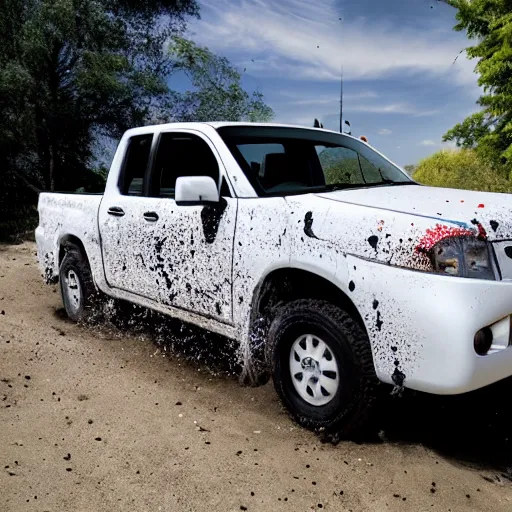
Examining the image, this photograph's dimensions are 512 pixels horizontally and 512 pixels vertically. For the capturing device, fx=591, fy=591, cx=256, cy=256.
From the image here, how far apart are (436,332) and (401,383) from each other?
35 cm

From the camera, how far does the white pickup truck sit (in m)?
2.83

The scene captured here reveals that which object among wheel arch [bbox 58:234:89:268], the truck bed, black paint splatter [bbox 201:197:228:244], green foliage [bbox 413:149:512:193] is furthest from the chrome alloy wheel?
green foliage [bbox 413:149:512:193]

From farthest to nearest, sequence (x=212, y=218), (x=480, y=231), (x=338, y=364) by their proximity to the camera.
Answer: (x=212, y=218) < (x=338, y=364) < (x=480, y=231)

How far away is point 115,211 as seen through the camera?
16.5 feet

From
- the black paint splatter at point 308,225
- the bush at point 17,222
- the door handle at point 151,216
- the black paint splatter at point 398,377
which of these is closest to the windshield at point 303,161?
the black paint splatter at point 308,225

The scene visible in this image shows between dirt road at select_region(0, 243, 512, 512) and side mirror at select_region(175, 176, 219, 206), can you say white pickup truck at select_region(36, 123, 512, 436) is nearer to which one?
side mirror at select_region(175, 176, 219, 206)

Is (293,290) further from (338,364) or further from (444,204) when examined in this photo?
(444,204)

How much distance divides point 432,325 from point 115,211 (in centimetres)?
311

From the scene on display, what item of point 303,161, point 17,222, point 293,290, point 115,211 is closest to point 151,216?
point 115,211

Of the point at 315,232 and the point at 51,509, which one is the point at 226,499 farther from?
the point at 315,232

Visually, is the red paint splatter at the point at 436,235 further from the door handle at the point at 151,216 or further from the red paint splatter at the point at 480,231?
the door handle at the point at 151,216

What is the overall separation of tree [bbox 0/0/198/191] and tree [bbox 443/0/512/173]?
29.4 feet

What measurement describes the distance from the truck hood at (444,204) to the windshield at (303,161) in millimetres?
398

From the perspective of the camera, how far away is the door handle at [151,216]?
4.48 m
